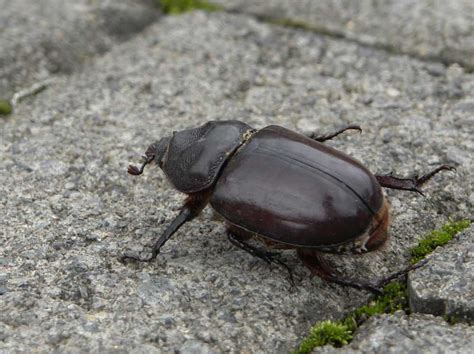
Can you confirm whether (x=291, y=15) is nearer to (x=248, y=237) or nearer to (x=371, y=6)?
(x=371, y=6)

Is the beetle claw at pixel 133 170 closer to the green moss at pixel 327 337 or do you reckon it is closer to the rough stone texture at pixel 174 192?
the rough stone texture at pixel 174 192

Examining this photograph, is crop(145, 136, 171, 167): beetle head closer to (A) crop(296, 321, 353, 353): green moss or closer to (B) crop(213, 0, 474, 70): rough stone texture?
(A) crop(296, 321, 353, 353): green moss

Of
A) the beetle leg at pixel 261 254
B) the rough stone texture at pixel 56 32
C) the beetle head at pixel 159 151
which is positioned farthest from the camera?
the rough stone texture at pixel 56 32

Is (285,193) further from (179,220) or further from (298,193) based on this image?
(179,220)

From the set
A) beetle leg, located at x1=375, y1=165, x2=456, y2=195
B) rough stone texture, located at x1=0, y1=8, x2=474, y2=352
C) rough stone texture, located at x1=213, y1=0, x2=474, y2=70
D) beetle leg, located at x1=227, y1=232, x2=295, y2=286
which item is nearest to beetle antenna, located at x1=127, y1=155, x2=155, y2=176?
rough stone texture, located at x1=0, y1=8, x2=474, y2=352

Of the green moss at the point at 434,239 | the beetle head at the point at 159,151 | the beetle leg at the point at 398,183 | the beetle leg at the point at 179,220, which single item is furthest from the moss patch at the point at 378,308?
the beetle head at the point at 159,151
